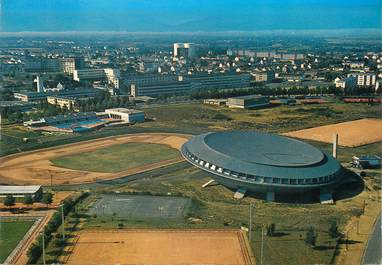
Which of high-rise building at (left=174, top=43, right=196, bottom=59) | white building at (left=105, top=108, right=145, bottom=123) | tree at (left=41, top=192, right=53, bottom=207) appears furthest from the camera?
high-rise building at (left=174, top=43, right=196, bottom=59)

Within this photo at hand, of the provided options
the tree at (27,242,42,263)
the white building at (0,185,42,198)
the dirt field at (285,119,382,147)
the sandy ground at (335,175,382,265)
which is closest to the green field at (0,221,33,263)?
the tree at (27,242,42,263)

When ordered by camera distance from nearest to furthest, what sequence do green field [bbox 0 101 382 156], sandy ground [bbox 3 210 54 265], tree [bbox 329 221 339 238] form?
sandy ground [bbox 3 210 54 265]
tree [bbox 329 221 339 238]
green field [bbox 0 101 382 156]

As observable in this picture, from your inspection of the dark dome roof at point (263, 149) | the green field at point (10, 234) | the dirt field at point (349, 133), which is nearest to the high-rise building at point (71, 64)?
the dirt field at point (349, 133)

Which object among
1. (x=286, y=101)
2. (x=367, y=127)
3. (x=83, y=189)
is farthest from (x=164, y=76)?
(x=83, y=189)

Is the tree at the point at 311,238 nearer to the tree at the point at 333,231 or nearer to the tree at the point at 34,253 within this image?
the tree at the point at 333,231

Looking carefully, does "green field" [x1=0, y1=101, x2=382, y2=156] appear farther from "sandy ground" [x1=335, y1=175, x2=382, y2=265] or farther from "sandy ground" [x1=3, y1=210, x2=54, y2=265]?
"sandy ground" [x1=335, y1=175, x2=382, y2=265]
